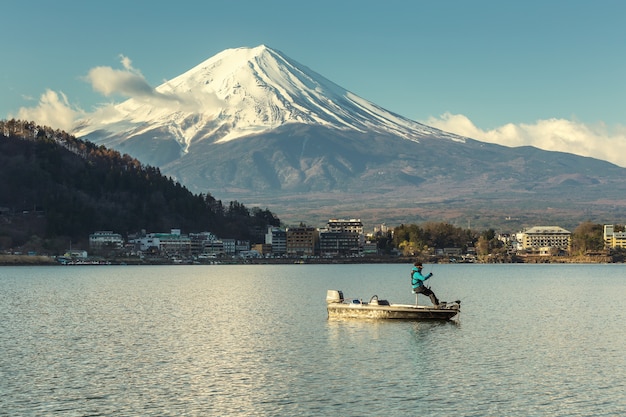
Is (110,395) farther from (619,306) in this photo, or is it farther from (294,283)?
(294,283)

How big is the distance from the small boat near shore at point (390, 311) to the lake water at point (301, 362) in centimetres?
87

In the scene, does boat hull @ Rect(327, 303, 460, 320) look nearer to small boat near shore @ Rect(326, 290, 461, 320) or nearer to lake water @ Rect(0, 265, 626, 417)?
small boat near shore @ Rect(326, 290, 461, 320)

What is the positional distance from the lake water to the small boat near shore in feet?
2.86

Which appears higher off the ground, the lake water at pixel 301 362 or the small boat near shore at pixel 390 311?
the small boat near shore at pixel 390 311

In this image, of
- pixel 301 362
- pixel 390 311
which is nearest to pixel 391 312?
pixel 390 311

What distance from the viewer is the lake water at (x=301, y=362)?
104 ft

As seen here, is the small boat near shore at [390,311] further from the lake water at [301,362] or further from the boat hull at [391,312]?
the lake water at [301,362]

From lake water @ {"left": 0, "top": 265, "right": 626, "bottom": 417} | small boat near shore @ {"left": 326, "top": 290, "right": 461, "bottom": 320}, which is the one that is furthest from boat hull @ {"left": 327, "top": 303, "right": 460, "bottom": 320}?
lake water @ {"left": 0, "top": 265, "right": 626, "bottom": 417}

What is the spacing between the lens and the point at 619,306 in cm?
7150

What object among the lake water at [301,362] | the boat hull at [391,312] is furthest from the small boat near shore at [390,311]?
the lake water at [301,362]

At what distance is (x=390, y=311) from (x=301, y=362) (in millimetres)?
16930

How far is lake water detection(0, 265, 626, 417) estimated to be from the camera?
31797 millimetres

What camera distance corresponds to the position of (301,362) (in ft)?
133

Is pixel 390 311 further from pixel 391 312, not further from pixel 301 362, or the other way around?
pixel 301 362
